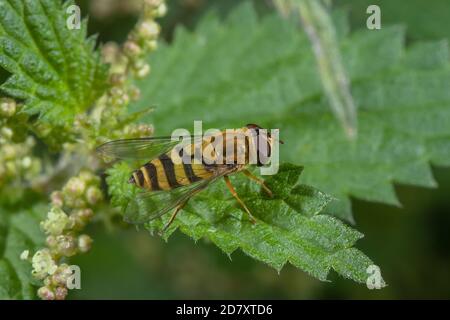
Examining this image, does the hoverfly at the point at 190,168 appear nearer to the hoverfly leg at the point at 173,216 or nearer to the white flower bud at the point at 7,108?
the hoverfly leg at the point at 173,216

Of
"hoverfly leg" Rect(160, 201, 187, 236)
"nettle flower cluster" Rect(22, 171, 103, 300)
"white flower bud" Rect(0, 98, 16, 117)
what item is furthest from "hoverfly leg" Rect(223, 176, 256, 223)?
"white flower bud" Rect(0, 98, 16, 117)

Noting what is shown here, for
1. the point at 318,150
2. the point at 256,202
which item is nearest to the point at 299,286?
the point at 318,150

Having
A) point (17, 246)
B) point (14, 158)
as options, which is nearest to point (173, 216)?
point (17, 246)

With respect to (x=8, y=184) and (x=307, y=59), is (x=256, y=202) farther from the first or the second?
(x=307, y=59)

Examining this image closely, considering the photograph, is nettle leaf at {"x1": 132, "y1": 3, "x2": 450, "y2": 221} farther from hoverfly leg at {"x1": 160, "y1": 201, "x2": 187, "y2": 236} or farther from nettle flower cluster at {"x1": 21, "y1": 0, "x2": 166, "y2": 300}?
hoverfly leg at {"x1": 160, "y1": 201, "x2": 187, "y2": 236}

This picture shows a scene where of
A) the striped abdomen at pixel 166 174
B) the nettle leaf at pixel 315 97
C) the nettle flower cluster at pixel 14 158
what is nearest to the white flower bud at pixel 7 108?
the nettle flower cluster at pixel 14 158
